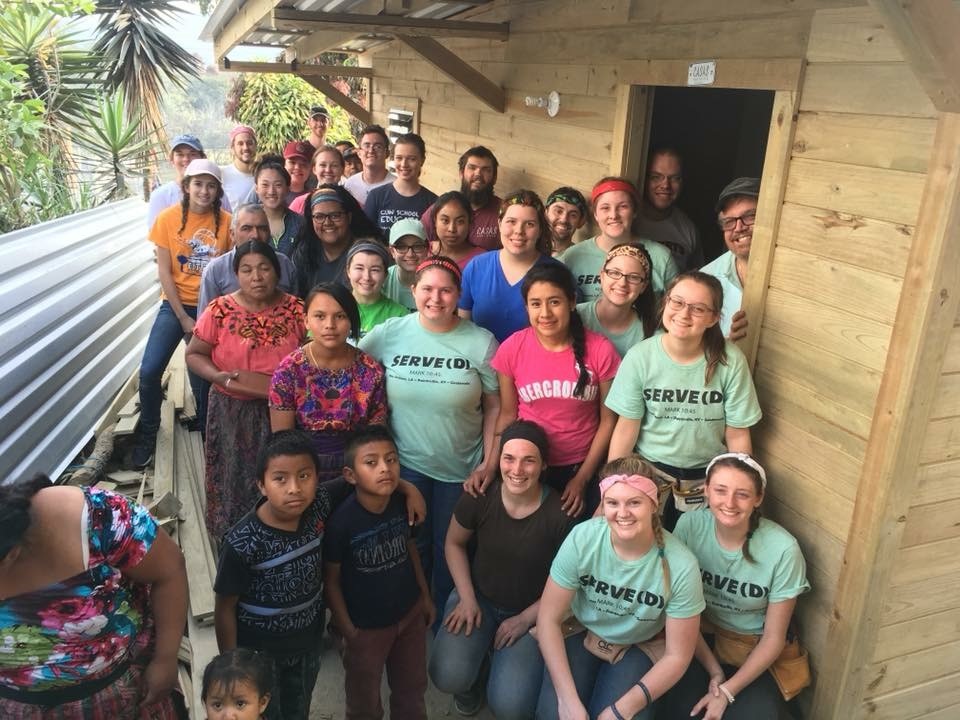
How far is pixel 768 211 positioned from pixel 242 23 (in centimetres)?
394

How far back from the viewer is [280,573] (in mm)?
2328

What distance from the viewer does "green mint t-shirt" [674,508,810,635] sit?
8.27 ft

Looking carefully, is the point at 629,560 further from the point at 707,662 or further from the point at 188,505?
the point at 188,505

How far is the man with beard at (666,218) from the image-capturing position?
3.85 metres

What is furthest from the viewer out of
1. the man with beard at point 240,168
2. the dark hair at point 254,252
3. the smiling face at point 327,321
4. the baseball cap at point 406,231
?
the man with beard at point 240,168

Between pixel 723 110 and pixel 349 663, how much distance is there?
192 inches

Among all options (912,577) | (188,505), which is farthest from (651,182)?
(188,505)

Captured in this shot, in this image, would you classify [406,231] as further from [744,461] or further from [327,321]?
[744,461]

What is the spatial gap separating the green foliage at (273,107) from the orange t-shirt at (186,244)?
1366cm

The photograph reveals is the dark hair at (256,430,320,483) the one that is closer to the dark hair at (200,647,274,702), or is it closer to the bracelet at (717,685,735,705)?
the dark hair at (200,647,274,702)

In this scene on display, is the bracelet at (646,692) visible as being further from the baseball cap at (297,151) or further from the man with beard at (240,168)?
the baseball cap at (297,151)

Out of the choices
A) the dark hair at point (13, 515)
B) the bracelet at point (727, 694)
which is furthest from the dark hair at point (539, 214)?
the dark hair at point (13, 515)

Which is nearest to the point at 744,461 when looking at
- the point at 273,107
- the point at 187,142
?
the point at 187,142

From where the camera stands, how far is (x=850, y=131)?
7.76 feet
